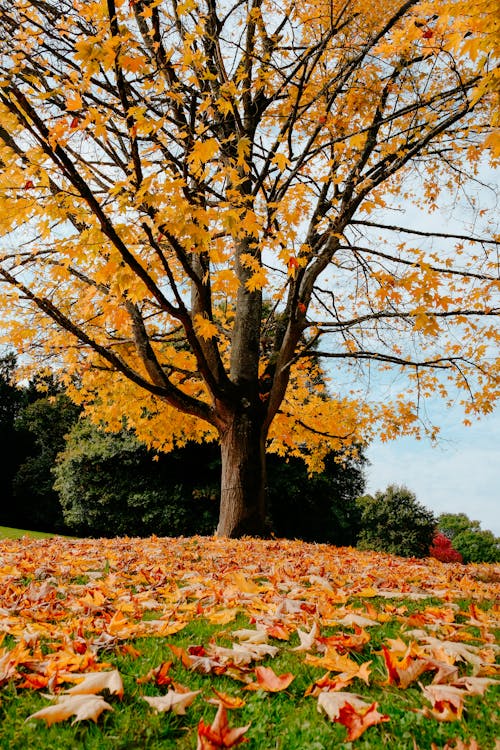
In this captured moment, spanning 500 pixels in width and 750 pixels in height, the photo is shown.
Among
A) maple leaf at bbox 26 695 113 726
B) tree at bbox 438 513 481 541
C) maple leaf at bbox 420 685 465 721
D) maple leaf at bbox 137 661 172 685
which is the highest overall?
tree at bbox 438 513 481 541

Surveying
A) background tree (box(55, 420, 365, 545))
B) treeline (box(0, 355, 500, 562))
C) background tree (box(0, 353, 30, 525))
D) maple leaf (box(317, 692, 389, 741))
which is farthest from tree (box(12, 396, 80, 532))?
maple leaf (box(317, 692, 389, 741))

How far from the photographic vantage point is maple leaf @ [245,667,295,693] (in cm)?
185

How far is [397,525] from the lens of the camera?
15.1m

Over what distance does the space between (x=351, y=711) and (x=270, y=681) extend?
0.35 meters

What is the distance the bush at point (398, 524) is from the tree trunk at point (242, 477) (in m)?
9.02

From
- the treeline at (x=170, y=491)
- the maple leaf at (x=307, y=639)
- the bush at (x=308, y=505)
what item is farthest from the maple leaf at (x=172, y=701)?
the bush at (x=308, y=505)

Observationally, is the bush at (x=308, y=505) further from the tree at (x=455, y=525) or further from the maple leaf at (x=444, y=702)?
the maple leaf at (x=444, y=702)

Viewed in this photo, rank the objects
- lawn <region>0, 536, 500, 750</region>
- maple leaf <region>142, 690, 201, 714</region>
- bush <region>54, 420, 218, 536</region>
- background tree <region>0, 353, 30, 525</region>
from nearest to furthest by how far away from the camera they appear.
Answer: lawn <region>0, 536, 500, 750</region> → maple leaf <region>142, 690, 201, 714</region> → bush <region>54, 420, 218, 536</region> → background tree <region>0, 353, 30, 525</region>

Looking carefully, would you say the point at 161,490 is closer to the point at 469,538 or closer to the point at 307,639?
the point at 469,538

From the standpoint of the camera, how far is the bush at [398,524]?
14.9 m

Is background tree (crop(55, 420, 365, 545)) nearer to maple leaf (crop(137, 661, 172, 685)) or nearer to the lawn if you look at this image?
the lawn

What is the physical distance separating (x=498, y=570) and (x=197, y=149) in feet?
17.9

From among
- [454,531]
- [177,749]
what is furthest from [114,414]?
[454,531]

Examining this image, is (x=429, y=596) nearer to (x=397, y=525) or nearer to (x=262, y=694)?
(x=262, y=694)
